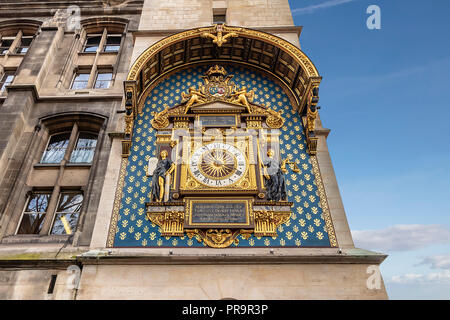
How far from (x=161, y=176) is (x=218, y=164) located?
1930 mm

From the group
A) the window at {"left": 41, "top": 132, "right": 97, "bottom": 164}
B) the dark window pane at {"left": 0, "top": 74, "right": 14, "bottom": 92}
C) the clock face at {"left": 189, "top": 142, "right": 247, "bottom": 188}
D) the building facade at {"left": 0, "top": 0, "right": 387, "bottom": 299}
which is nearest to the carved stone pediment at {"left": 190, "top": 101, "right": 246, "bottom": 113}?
the building facade at {"left": 0, "top": 0, "right": 387, "bottom": 299}

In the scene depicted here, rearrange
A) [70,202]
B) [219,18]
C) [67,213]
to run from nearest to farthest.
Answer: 1. [67,213]
2. [70,202]
3. [219,18]

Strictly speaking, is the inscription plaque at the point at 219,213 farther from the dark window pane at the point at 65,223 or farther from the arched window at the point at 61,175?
the dark window pane at the point at 65,223

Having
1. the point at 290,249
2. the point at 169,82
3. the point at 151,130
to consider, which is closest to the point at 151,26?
the point at 169,82

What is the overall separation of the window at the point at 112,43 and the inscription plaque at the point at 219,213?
1043 centimetres

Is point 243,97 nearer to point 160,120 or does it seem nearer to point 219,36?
point 219,36

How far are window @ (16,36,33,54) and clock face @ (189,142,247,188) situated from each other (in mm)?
12178

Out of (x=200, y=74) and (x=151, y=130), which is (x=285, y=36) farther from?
(x=151, y=130)

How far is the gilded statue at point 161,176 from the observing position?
975cm

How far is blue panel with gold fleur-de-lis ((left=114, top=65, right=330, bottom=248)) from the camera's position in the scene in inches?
356

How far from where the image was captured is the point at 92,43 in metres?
16.2

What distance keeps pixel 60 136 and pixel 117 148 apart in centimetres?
344

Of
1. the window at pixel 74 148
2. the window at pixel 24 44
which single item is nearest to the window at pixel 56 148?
the window at pixel 74 148

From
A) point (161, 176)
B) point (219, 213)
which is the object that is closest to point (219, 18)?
point (161, 176)
